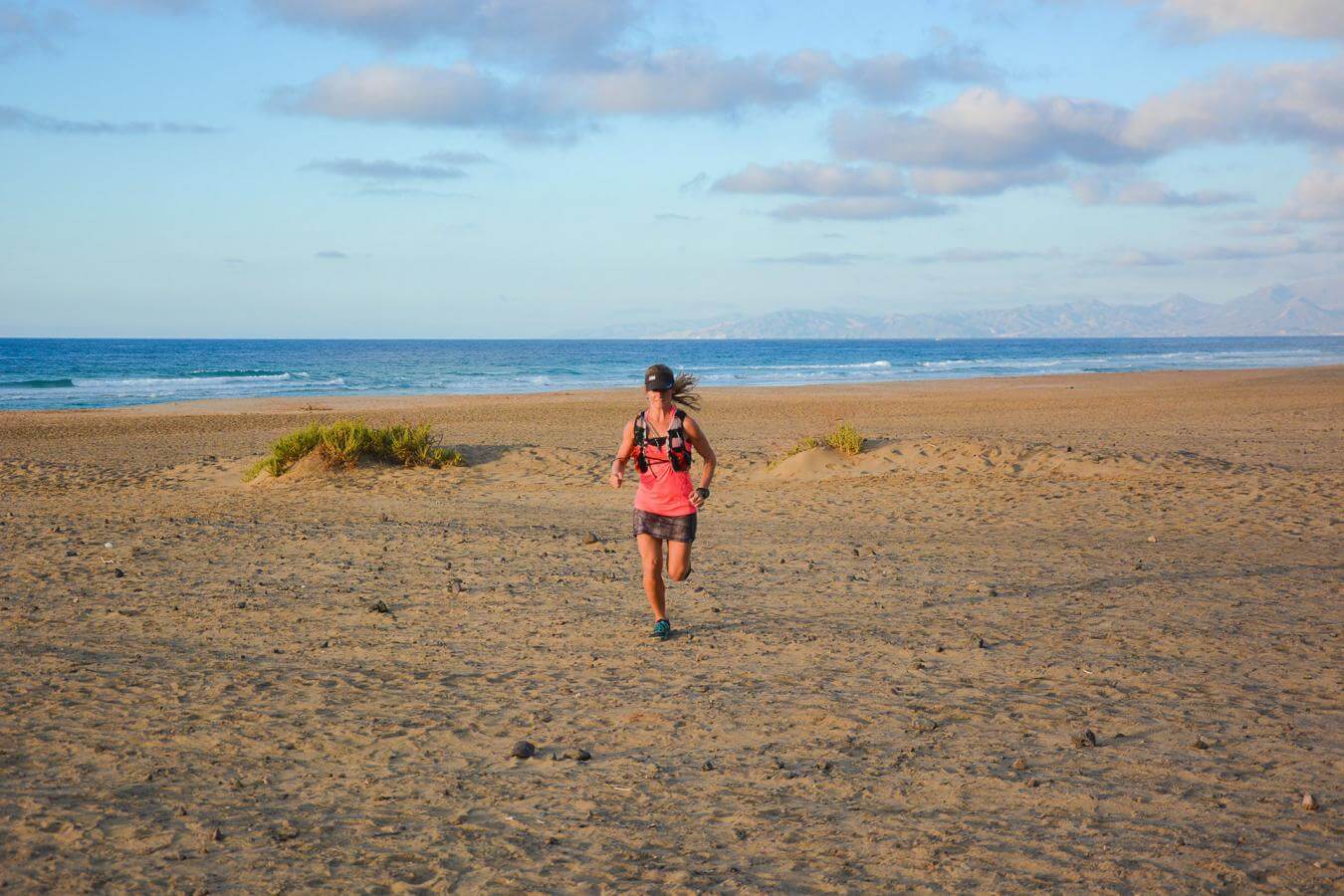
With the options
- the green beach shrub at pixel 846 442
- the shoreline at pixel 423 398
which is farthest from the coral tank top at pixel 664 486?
the shoreline at pixel 423 398

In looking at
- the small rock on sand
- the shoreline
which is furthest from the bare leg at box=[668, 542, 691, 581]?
the shoreline

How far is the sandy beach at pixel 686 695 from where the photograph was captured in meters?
3.90

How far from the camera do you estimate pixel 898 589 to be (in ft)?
27.3

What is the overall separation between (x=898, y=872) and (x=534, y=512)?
29.9 ft

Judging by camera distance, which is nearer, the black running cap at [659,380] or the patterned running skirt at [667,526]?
the black running cap at [659,380]

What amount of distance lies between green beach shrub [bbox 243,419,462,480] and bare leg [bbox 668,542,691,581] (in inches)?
368

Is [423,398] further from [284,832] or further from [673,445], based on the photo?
[284,832]

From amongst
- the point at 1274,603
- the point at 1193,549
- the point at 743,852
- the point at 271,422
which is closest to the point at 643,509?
the point at 743,852

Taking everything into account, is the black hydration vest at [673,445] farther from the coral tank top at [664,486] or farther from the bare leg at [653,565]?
the bare leg at [653,565]

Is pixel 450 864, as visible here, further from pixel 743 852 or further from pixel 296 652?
pixel 296 652

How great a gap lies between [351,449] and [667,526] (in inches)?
380

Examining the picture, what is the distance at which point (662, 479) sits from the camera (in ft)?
22.0

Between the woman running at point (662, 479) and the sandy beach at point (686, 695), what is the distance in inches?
20.5

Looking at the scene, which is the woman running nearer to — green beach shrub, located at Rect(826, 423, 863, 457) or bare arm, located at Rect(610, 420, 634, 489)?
bare arm, located at Rect(610, 420, 634, 489)
